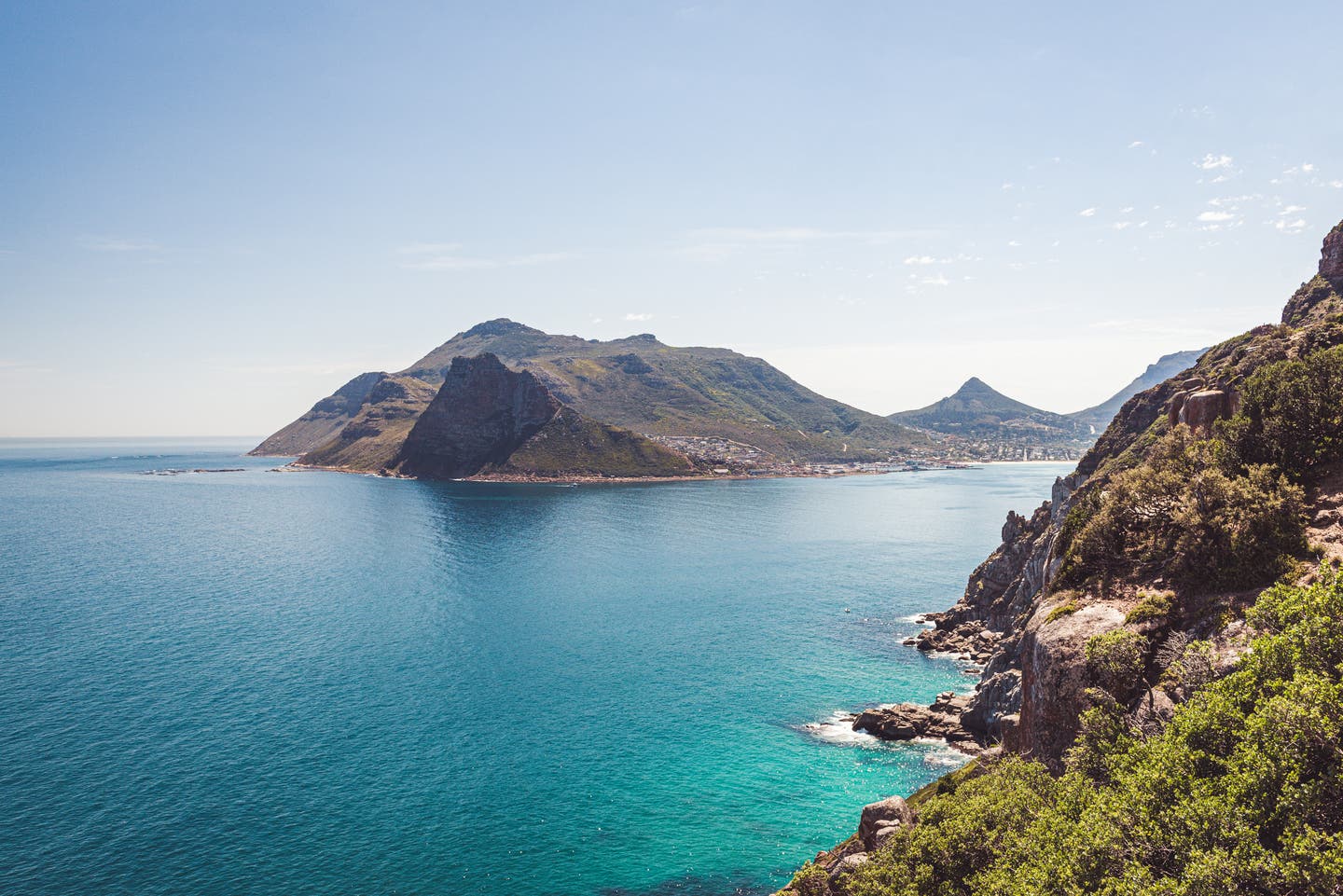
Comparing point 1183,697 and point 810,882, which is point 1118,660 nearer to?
point 1183,697

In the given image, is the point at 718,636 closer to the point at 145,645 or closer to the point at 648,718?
the point at 648,718

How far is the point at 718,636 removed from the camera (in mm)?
115438

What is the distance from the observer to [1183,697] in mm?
37406

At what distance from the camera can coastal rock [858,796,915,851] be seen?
46.2m

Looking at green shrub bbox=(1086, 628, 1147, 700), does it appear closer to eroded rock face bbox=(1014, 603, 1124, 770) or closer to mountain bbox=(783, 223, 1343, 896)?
mountain bbox=(783, 223, 1343, 896)

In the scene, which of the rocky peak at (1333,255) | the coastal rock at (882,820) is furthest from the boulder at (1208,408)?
the rocky peak at (1333,255)

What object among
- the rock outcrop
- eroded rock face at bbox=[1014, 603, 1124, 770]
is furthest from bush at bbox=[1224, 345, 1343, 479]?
eroded rock face at bbox=[1014, 603, 1124, 770]

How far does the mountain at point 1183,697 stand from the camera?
26.6 meters

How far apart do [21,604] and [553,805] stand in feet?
386

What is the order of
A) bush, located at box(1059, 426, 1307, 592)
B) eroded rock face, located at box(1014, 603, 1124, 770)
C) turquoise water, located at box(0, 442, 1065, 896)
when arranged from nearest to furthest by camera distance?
bush, located at box(1059, 426, 1307, 592), eroded rock face, located at box(1014, 603, 1124, 770), turquoise water, located at box(0, 442, 1065, 896)

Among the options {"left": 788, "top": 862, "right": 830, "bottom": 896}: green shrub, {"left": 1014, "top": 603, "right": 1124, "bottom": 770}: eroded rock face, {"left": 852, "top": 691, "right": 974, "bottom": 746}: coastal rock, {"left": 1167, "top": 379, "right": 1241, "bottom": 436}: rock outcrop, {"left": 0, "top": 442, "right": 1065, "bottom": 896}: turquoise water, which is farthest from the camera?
{"left": 852, "top": 691, "right": 974, "bottom": 746}: coastal rock

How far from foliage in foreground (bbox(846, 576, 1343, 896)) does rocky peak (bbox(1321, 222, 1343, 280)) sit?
432 feet

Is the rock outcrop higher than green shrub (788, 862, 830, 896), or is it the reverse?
the rock outcrop

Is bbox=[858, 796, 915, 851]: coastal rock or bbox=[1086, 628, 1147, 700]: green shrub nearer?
bbox=[1086, 628, 1147, 700]: green shrub
